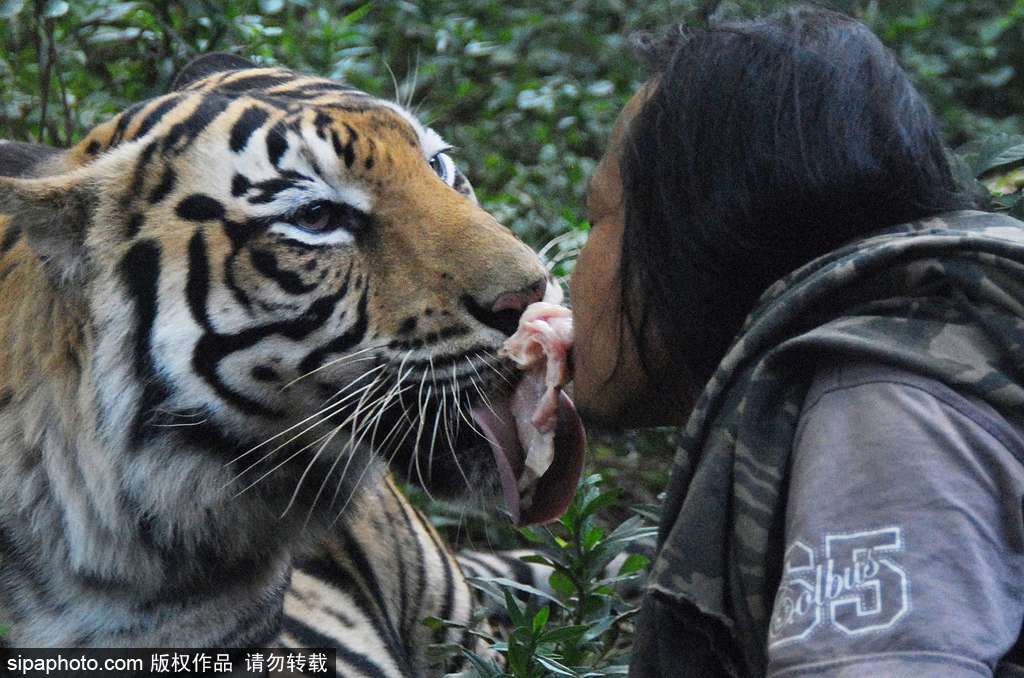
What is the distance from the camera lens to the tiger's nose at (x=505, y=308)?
7.80 feet

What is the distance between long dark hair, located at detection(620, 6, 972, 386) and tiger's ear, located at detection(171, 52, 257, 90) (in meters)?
1.35

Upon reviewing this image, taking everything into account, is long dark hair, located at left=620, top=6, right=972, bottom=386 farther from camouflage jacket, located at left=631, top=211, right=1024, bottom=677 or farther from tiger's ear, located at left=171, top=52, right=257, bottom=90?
tiger's ear, located at left=171, top=52, right=257, bottom=90

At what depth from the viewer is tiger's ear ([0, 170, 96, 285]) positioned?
7.92 ft

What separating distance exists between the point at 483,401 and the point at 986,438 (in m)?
1.05

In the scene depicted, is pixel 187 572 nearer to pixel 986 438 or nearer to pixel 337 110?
pixel 337 110

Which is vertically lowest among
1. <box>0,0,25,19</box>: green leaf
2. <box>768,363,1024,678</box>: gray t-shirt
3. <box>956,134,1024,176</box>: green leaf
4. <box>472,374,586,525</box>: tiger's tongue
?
<box>472,374,586,525</box>: tiger's tongue

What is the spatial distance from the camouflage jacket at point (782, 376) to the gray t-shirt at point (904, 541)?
0.06 m

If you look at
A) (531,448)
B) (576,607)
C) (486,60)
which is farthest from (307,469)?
(486,60)

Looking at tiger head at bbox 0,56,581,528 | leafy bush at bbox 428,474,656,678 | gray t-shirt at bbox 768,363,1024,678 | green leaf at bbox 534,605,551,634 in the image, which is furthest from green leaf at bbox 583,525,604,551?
gray t-shirt at bbox 768,363,1024,678

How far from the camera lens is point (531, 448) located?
2.36 m

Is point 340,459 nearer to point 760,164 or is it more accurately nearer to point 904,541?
point 760,164

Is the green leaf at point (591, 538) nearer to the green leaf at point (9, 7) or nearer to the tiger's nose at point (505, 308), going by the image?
the tiger's nose at point (505, 308)

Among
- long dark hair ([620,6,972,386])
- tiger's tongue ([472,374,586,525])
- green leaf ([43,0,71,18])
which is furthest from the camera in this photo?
green leaf ([43,0,71,18])

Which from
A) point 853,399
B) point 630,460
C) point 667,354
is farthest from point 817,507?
point 630,460
